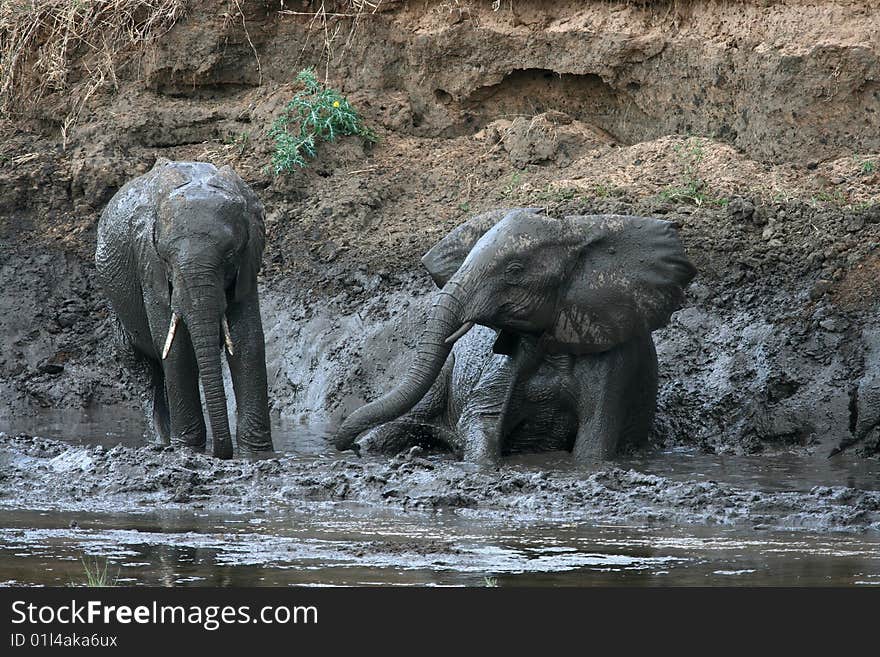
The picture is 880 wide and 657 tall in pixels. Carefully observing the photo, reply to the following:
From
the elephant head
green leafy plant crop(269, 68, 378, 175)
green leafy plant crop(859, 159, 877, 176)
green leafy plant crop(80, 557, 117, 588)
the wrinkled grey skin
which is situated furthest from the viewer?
green leafy plant crop(269, 68, 378, 175)

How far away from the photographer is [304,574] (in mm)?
6781

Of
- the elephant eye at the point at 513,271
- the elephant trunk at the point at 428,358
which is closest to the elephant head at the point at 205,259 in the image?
the elephant trunk at the point at 428,358

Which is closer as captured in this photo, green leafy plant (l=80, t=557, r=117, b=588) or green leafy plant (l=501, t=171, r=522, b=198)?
green leafy plant (l=80, t=557, r=117, b=588)

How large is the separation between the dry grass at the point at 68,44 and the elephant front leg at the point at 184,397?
528 cm

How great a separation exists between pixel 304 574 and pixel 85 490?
265cm

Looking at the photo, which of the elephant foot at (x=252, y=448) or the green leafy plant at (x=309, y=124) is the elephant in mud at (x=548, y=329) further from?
the green leafy plant at (x=309, y=124)

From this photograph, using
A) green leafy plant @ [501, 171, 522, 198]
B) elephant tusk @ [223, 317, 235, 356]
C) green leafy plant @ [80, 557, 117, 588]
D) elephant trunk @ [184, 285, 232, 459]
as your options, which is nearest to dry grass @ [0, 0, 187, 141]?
green leafy plant @ [501, 171, 522, 198]

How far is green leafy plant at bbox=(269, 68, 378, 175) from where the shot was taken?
46.9ft

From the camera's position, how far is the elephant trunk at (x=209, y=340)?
9812 millimetres

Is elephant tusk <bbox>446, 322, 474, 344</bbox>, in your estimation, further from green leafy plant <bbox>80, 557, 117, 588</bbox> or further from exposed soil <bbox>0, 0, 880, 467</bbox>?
green leafy plant <bbox>80, 557, 117, 588</bbox>

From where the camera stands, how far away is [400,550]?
7.32 meters

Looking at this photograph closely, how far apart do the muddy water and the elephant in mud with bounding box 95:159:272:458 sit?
5.12 feet

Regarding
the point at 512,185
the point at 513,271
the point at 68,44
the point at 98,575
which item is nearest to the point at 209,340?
the point at 513,271

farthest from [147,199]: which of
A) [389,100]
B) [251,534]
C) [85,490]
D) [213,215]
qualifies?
[389,100]
